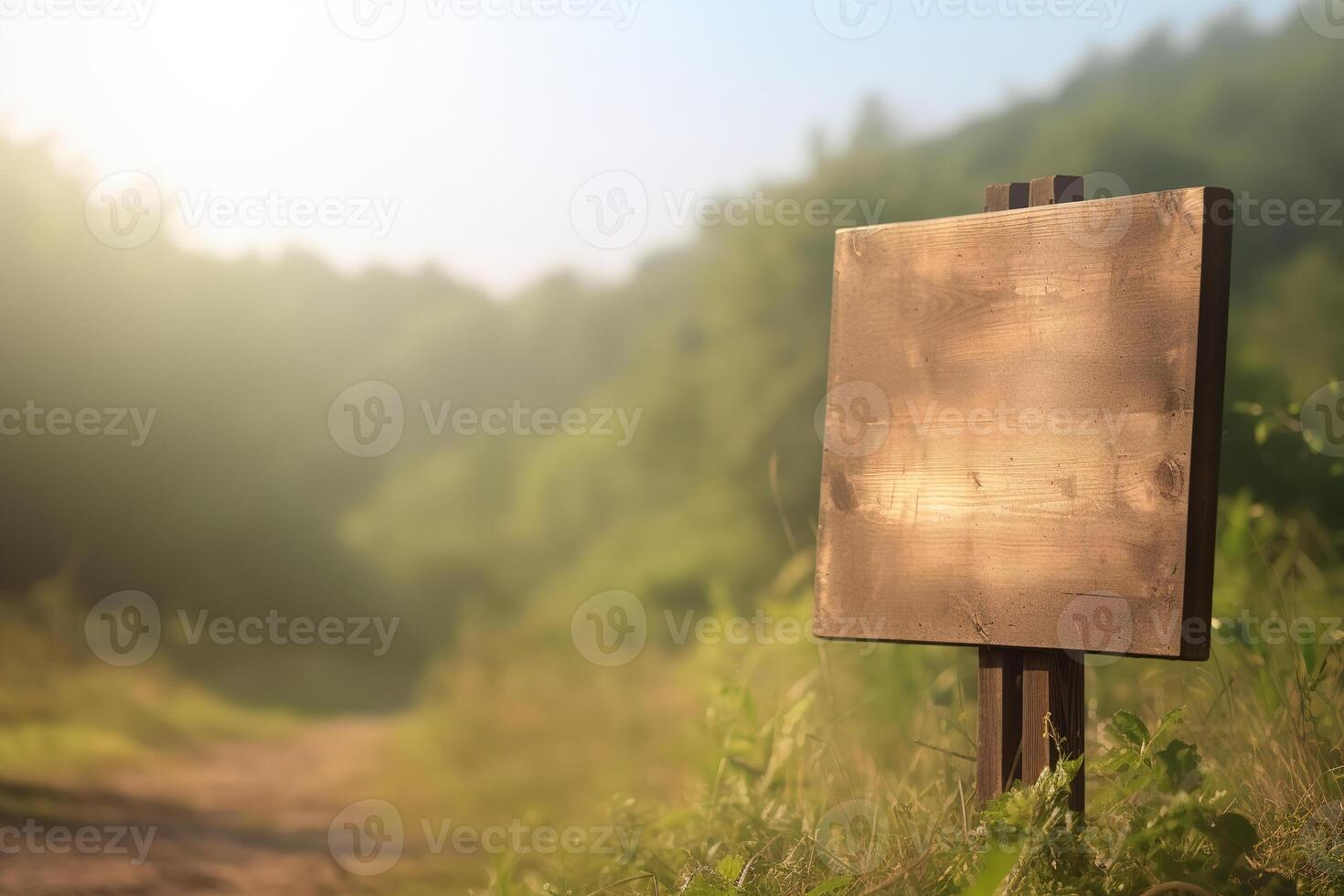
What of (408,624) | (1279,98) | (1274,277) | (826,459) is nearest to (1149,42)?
(1279,98)

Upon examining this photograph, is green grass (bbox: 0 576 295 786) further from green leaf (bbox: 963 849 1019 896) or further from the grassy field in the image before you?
green leaf (bbox: 963 849 1019 896)

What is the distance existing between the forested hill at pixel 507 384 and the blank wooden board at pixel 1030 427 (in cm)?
91

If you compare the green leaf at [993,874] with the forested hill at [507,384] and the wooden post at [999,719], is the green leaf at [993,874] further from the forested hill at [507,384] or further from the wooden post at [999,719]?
the forested hill at [507,384]

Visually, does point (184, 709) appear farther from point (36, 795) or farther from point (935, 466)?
point (935, 466)

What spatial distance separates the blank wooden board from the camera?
2.42 m

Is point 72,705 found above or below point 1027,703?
below

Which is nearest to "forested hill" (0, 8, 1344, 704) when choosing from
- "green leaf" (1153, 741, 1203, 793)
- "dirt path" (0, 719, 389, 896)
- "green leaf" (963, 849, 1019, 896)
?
"dirt path" (0, 719, 389, 896)

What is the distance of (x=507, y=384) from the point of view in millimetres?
15984

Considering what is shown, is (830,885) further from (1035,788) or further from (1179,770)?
(1179,770)

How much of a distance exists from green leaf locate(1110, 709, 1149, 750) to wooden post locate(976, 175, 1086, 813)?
156 millimetres

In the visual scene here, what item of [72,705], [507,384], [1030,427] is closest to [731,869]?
[1030,427]

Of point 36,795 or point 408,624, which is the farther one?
point 408,624

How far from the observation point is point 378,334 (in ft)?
46.9

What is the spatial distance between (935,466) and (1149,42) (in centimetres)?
2575
